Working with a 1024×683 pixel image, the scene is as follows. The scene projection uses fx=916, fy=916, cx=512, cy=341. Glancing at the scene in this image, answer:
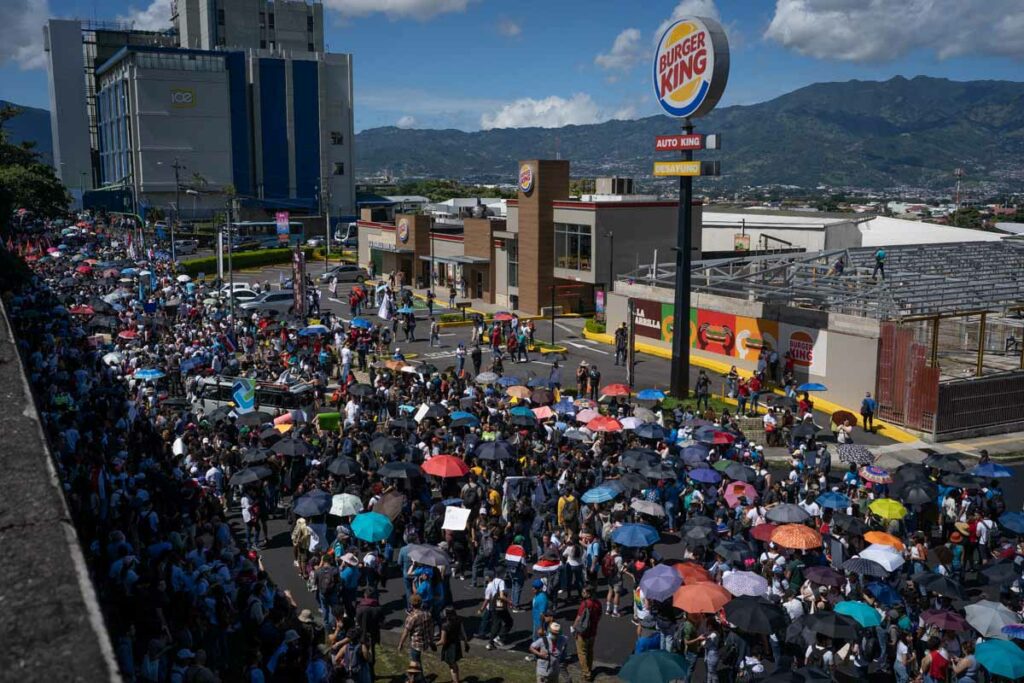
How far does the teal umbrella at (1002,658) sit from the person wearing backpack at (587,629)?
4.91 m

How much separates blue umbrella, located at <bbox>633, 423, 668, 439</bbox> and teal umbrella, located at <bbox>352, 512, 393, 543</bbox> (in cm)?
867

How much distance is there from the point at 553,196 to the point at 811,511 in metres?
34.5

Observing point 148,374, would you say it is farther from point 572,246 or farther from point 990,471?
point 572,246

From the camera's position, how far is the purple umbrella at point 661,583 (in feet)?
44.0

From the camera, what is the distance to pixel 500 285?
54312mm

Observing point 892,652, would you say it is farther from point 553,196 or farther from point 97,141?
point 97,141

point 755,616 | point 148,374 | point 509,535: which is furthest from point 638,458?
point 148,374

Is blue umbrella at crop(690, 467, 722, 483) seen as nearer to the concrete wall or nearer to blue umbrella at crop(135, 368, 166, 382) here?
the concrete wall

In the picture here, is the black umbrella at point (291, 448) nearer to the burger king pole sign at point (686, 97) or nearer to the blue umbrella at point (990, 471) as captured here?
the blue umbrella at point (990, 471)

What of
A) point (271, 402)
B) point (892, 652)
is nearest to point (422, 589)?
point (892, 652)

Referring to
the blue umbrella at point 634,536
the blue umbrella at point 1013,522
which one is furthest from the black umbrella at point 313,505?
the blue umbrella at point 1013,522

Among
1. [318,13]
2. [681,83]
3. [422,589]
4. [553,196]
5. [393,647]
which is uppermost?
[318,13]

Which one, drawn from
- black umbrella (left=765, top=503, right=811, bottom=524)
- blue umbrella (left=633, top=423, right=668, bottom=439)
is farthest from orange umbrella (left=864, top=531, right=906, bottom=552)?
blue umbrella (left=633, top=423, right=668, bottom=439)

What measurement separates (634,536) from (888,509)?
17.2 feet
